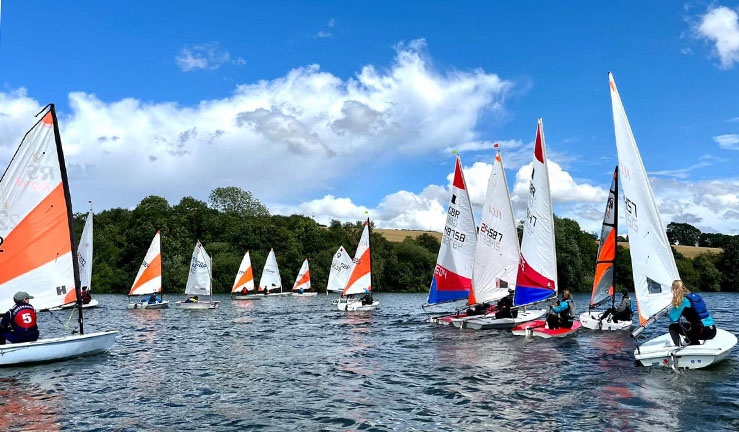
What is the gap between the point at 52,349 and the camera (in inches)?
630

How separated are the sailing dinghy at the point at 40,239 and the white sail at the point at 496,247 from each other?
54.1 feet

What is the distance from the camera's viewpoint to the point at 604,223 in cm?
2620

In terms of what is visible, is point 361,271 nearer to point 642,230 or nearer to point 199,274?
point 199,274

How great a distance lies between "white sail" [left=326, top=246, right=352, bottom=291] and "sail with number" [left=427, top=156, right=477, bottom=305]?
27205 millimetres

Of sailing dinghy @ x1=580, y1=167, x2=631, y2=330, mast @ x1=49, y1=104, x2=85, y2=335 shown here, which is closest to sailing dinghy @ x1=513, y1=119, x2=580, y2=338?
sailing dinghy @ x1=580, y1=167, x2=631, y2=330

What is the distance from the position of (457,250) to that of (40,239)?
18.6 m

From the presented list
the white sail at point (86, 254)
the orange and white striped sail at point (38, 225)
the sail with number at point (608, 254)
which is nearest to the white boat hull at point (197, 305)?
the white sail at point (86, 254)

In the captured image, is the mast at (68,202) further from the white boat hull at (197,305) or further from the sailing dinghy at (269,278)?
the sailing dinghy at (269,278)

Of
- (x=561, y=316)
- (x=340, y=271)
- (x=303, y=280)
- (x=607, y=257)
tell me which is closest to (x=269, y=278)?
(x=303, y=280)

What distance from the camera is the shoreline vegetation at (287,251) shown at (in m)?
76.0

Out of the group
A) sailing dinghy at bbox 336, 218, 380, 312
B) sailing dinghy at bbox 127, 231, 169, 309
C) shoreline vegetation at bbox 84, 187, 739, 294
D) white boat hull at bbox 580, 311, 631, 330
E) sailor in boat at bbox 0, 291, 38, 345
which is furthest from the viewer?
shoreline vegetation at bbox 84, 187, 739, 294

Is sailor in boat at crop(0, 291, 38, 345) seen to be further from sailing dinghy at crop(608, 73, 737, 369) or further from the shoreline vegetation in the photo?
the shoreline vegetation

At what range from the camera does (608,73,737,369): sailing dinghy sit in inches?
558

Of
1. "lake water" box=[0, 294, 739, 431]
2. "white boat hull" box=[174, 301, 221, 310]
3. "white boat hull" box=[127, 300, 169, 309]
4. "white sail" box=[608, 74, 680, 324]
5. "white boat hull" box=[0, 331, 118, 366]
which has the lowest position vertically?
"lake water" box=[0, 294, 739, 431]
